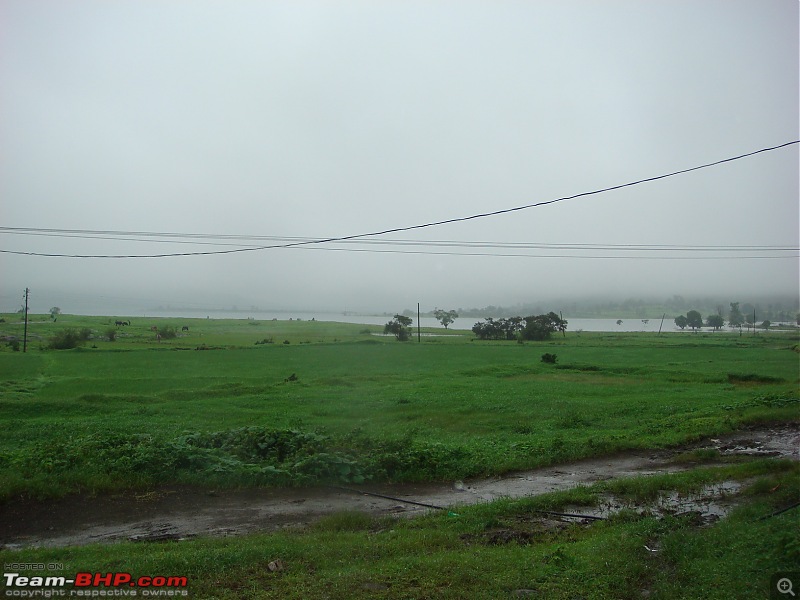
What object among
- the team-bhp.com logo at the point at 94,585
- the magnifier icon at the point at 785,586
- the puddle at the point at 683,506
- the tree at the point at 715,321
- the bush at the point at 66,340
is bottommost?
the puddle at the point at 683,506

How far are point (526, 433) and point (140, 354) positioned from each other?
4380 centimetres

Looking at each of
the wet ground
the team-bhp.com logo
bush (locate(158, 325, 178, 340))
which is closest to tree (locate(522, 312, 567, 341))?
bush (locate(158, 325, 178, 340))

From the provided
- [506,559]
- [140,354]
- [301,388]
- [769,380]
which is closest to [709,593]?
[506,559]

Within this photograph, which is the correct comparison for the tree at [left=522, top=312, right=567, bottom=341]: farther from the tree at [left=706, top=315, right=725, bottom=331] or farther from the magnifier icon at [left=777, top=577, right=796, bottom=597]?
the magnifier icon at [left=777, top=577, right=796, bottom=597]

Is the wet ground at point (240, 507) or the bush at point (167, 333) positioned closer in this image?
the wet ground at point (240, 507)

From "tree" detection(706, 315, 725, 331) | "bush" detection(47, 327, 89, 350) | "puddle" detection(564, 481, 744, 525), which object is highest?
"tree" detection(706, 315, 725, 331)

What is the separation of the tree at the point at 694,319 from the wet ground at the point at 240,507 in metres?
67.7

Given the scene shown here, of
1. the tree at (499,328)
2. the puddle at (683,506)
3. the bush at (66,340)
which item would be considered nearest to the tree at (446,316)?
the tree at (499,328)

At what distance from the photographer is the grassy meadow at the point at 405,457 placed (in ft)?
19.3

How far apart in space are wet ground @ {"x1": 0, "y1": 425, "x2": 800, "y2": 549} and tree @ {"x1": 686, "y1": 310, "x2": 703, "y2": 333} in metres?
67.7

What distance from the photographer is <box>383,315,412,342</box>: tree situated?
250 ft

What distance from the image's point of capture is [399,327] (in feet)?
251

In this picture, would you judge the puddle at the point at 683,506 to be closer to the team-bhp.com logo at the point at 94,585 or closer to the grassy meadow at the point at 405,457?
the grassy meadow at the point at 405,457

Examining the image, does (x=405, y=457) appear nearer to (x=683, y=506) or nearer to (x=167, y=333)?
(x=683, y=506)
